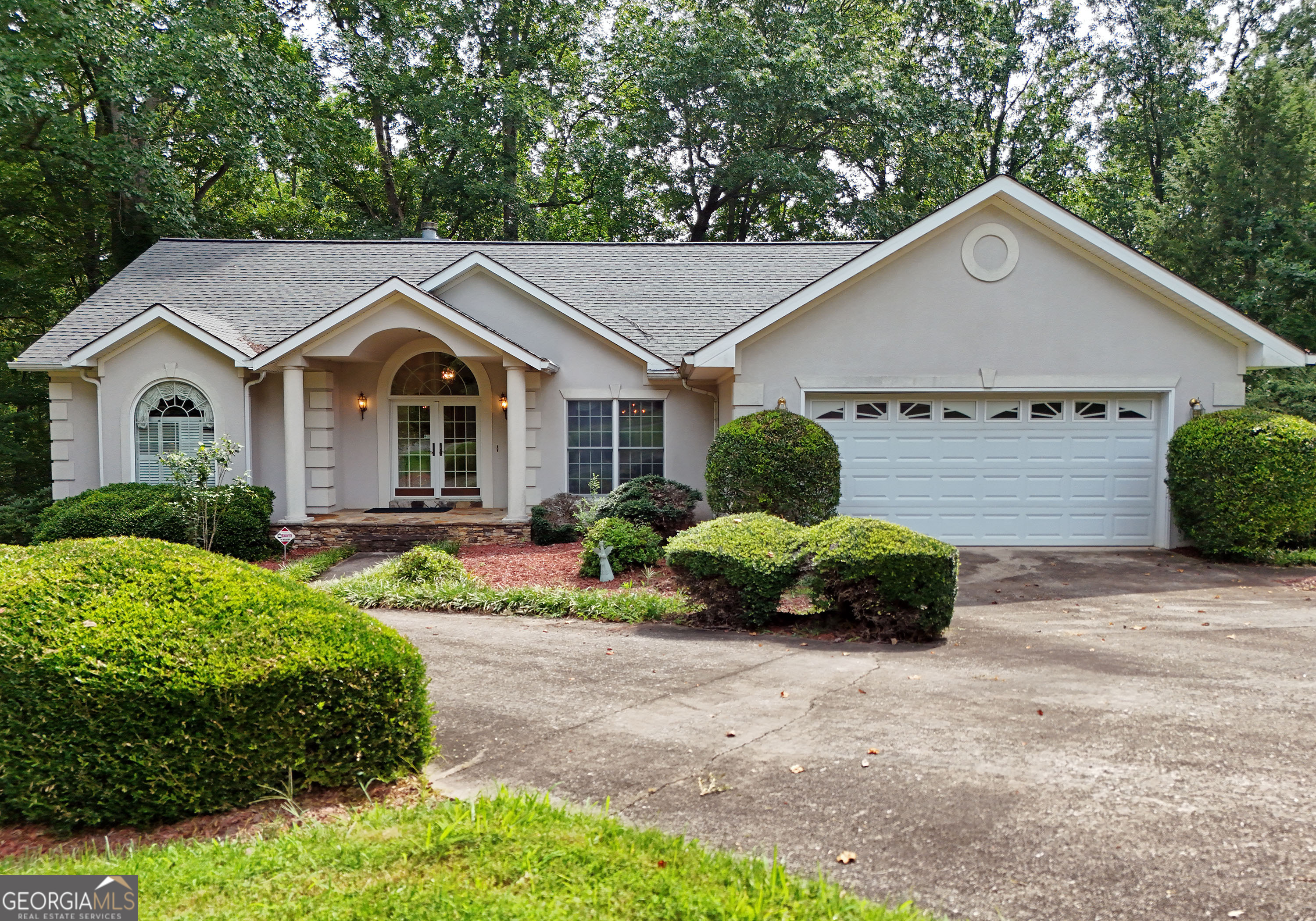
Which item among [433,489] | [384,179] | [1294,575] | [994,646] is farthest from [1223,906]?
[384,179]

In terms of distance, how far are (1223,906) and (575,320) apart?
1208cm

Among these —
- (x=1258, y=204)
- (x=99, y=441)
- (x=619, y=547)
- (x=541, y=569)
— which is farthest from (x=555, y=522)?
(x=1258, y=204)

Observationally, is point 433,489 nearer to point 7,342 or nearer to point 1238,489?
point 1238,489

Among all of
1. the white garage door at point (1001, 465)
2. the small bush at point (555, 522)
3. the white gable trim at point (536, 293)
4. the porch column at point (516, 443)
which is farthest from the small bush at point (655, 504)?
the white garage door at point (1001, 465)

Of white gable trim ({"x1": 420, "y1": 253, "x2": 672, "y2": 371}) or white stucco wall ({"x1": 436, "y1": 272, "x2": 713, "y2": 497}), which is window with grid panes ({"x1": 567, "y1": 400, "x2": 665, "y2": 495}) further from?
white gable trim ({"x1": 420, "y1": 253, "x2": 672, "y2": 371})

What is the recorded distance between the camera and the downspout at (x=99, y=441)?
43.3 feet

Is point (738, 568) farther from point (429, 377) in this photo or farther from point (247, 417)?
point (247, 417)

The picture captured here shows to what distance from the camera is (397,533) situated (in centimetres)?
1291

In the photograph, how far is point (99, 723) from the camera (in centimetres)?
348

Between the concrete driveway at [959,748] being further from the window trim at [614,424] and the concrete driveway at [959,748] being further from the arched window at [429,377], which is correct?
the arched window at [429,377]

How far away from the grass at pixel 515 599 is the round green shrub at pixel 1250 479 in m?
7.68

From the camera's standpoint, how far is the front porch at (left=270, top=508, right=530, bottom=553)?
1284cm

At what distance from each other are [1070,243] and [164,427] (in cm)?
1472

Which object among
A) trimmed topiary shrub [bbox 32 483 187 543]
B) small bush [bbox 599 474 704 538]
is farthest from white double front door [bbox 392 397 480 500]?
trimmed topiary shrub [bbox 32 483 187 543]
